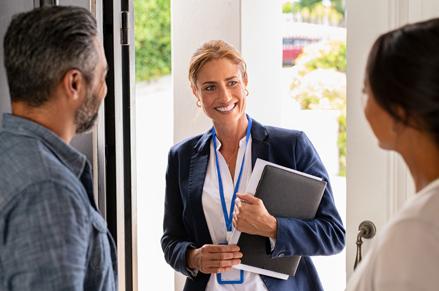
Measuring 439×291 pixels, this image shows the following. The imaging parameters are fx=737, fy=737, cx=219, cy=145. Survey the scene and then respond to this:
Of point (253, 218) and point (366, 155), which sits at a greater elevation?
point (366, 155)

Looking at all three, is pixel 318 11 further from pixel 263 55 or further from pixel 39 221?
pixel 39 221

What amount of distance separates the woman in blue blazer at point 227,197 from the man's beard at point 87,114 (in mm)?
718

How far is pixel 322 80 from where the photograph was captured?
17.5 feet

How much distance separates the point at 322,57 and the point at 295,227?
488 centimetres

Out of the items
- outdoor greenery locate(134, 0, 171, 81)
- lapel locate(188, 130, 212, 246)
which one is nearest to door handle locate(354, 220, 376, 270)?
lapel locate(188, 130, 212, 246)

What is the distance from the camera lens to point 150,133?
767cm

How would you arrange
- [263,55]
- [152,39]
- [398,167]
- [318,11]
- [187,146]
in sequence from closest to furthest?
[398,167] < [187,146] < [263,55] < [318,11] < [152,39]

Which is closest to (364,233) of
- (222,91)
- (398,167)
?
(398,167)

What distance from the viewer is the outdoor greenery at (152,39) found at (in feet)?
29.3

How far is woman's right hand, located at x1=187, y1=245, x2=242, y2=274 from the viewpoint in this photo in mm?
2049

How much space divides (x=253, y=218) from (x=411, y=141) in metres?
0.97

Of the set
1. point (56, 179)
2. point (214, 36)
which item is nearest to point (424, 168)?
point (56, 179)

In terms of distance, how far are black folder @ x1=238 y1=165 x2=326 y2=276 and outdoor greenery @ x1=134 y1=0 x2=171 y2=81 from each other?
7.05m

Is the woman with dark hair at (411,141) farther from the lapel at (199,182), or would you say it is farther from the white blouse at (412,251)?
the lapel at (199,182)
